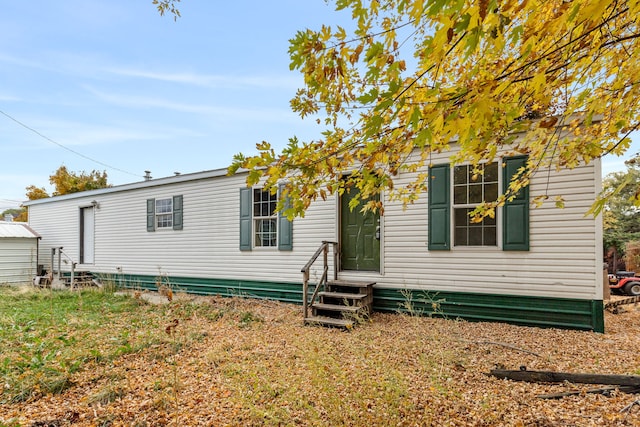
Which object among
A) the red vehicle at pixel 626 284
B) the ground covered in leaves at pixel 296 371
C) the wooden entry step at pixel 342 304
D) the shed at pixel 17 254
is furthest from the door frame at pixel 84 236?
the red vehicle at pixel 626 284

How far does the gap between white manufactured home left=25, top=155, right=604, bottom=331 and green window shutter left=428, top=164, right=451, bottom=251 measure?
0.06ft

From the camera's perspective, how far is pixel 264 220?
7352 mm

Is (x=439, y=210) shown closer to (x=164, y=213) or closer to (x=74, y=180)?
(x=164, y=213)

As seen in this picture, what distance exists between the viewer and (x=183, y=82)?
36.7ft

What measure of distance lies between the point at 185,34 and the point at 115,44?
3.28 metres

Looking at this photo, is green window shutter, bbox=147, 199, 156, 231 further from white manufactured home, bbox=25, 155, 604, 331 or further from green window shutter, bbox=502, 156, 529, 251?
green window shutter, bbox=502, 156, 529, 251

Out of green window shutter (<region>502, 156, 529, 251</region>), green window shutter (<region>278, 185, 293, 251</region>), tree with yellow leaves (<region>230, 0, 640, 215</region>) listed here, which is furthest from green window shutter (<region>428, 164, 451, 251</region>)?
green window shutter (<region>278, 185, 293, 251</region>)

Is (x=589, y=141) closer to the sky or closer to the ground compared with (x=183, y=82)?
closer to the ground

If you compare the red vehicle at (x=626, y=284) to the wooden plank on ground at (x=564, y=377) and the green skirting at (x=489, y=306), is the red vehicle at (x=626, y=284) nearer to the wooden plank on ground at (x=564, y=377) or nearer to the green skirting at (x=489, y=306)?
the green skirting at (x=489, y=306)

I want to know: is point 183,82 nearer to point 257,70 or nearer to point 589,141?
point 257,70

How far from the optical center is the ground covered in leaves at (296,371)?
2410 millimetres

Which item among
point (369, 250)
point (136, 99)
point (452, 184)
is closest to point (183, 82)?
point (136, 99)

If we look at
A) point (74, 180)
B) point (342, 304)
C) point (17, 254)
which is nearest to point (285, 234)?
point (342, 304)

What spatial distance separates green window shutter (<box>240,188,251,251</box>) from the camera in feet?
24.3
